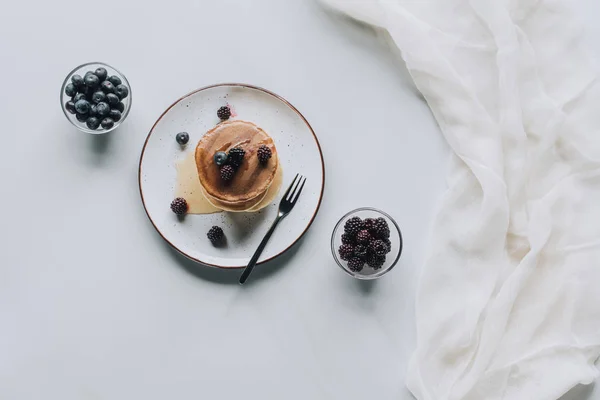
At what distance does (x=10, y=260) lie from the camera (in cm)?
200

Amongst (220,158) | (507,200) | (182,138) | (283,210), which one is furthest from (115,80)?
(507,200)

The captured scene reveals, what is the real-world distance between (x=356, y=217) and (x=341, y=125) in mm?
301

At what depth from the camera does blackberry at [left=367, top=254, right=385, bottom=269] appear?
6.05 feet

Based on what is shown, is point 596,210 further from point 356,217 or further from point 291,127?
point 291,127

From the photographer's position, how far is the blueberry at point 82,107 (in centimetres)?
187

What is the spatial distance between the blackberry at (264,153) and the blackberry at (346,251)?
0.32 metres

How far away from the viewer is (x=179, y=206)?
6.31ft

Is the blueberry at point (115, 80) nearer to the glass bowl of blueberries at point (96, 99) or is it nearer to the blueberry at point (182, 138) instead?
the glass bowl of blueberries at point (96, 99)

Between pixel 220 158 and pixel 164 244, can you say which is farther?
pixel 164 244

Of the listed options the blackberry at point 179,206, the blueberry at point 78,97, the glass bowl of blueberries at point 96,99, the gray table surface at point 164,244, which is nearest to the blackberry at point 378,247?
the gray table surface at point 164,244

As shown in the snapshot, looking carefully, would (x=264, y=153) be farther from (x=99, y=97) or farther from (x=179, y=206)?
(x=99, y=97)

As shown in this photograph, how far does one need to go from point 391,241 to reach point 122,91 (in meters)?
0.88

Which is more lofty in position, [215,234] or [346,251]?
[346,251]

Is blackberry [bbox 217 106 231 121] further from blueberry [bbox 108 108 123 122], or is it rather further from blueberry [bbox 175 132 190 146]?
blueberry [bbox 108 108 123 122]
